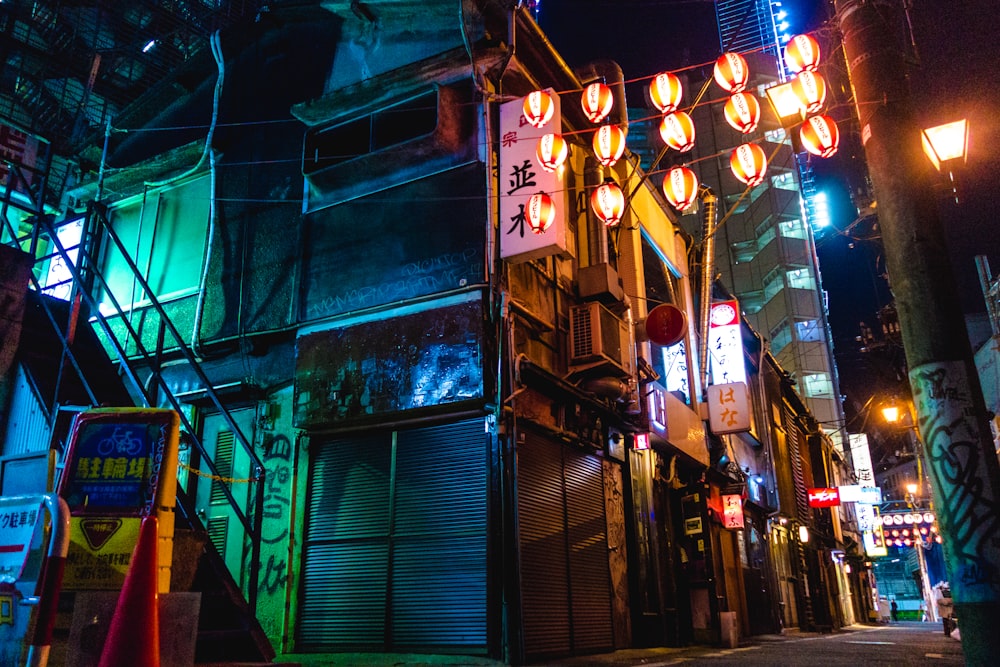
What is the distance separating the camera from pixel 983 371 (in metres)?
32.8

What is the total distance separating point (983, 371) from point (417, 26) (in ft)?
108

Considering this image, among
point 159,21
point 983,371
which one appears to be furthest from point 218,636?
point 983,371

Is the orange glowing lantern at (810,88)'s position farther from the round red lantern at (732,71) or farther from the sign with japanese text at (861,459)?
the sign with japanese text at (861,459)

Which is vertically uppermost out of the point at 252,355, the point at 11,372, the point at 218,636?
the point at 252,355

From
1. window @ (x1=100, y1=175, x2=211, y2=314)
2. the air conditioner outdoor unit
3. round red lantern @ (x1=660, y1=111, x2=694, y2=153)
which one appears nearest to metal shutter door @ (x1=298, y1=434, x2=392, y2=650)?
the air conditioner outdoor unit

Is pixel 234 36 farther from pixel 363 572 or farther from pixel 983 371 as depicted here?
pixel 983 371

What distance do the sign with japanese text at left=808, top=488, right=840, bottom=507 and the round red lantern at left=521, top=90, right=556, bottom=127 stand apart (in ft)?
87.6

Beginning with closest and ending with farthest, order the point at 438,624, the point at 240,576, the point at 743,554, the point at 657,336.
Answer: the point at 438,624, the point at 240,576, the point at 657,336, the point at 743,554

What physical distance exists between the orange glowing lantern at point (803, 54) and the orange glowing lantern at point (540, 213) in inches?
193

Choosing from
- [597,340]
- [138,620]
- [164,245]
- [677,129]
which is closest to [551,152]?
[677,129]

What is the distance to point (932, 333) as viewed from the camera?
234 inches

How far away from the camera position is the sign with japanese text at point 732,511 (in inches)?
738

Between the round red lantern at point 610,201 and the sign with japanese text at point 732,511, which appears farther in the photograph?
the sign with japanese text at point 732,511

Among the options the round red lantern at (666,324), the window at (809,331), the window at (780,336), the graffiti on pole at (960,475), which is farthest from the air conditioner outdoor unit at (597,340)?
the window at (809,331)
